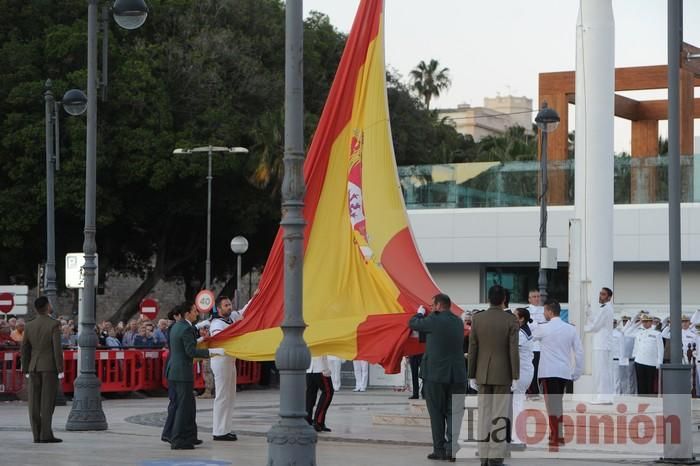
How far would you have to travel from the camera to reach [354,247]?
776 inches

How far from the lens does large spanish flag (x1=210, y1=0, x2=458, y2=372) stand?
61.7ft

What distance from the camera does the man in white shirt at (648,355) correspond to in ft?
91.6

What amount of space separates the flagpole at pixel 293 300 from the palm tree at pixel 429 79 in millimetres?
97404

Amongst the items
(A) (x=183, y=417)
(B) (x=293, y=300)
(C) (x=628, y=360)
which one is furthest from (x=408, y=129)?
(B) (x=293, y=300)

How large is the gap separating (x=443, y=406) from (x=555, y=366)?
203cm

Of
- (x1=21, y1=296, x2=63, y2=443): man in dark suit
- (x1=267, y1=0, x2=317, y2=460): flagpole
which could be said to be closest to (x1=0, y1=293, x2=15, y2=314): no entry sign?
(x1=21, y1=296, x2=63, y2=443): man in dark suit

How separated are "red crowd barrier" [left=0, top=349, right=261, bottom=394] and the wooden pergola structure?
1490 centimetres

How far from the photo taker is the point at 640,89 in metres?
41.7

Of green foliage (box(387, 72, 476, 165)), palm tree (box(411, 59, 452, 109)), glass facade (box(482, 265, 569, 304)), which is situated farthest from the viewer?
palm tree (box(411, 59, 452, 109))

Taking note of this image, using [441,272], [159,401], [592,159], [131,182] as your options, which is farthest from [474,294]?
[592,159]

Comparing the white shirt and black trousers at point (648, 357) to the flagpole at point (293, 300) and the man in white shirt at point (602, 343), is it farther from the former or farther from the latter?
the flagpole at point (293, 300)

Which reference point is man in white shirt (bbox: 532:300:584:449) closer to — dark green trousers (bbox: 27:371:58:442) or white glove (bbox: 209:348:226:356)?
white glove (bbox: 209:348:226:356)

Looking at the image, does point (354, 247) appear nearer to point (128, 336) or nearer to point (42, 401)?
point (42, 401)

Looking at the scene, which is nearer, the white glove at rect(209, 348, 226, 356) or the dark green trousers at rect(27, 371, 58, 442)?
the dark green trousers at rect(27, 371, 58, 442)
